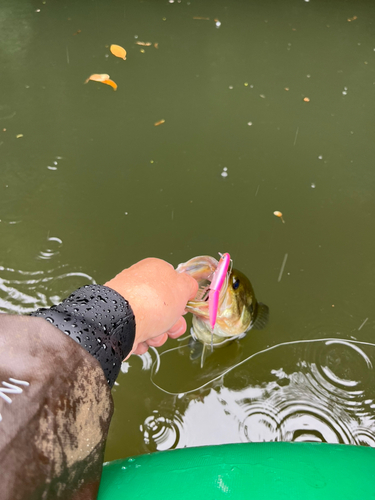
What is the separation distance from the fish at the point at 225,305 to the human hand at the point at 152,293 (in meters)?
0.10

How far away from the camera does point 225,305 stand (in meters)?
1.82

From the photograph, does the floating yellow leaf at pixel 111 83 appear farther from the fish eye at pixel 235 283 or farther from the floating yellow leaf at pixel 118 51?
the fish eye at pixel 235 283

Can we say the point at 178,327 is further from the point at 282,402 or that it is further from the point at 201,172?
the point at 201,172

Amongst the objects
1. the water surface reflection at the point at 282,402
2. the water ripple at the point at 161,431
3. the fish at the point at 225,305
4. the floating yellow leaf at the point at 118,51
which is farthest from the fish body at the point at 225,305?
the floating yellow leaf at the point at 118,51

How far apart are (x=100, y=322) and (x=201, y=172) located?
2122 millimetres

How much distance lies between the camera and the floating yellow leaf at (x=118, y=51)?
358cm

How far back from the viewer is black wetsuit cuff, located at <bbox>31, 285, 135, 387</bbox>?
3.12 ft

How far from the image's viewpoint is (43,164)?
2930mm

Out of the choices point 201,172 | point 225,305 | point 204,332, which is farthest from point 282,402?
point 201,172

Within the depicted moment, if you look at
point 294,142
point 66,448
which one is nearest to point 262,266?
point 294,142

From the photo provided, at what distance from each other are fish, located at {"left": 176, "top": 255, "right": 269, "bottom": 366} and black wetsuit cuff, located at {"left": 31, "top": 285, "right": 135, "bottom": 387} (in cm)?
48

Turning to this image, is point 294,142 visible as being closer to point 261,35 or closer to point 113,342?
point 261,35

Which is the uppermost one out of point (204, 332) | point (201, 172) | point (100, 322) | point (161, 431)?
point (100, 322)

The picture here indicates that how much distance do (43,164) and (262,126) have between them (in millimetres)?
1683
